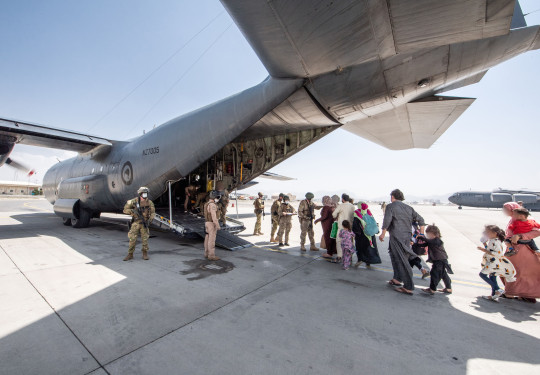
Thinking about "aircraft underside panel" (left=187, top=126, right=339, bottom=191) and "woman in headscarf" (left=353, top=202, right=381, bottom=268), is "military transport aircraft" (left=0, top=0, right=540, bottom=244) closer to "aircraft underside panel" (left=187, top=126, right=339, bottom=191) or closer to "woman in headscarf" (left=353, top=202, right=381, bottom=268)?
"aircraft underside panel" (left=187, top=126, right=339, bottom=191)

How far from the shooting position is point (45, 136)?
8.54 meters

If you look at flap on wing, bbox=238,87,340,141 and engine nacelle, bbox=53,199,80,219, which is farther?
engine nacelle, bbox=53,199,80,219

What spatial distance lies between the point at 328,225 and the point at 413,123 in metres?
4.08

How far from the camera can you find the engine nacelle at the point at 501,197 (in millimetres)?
32969

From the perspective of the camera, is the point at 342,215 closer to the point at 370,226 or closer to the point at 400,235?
the point at 370,226

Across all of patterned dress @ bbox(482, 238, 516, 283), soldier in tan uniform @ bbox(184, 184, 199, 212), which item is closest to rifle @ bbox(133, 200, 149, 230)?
soldier in tan uniform @ bbox(184, 184, 199, 212)

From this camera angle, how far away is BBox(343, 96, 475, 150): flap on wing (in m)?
5.56

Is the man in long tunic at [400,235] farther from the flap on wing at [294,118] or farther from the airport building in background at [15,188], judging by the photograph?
the airport building in background at [15,188]

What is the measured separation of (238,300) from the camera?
356 centimetres

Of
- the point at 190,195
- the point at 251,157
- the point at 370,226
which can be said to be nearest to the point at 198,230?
the point at 190,195

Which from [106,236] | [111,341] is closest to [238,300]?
[111,341]

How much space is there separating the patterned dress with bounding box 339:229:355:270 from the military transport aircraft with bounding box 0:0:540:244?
9.89ft

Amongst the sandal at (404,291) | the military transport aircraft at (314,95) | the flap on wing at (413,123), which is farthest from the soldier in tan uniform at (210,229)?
the flap on wing at (413,123)

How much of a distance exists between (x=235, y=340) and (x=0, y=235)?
1098cm
